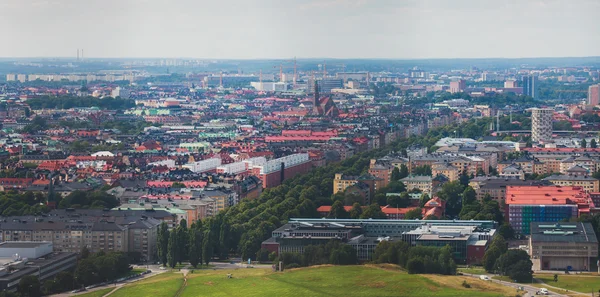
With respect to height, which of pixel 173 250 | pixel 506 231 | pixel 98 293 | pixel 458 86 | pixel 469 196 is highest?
pixel 469 196

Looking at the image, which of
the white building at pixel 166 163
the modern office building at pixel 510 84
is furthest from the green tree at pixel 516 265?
the modern office building at pixel 510 84

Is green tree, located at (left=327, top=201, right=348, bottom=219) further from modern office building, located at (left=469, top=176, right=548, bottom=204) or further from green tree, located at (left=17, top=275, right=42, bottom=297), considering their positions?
Result: green tree, located at (left=17, top=275, right=42, bottom=297)

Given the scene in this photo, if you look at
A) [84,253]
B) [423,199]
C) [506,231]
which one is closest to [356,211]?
[423,199]

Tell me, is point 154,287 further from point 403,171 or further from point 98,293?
point 403,171

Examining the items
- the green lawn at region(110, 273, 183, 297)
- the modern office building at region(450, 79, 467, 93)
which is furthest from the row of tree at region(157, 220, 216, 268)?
the modern office building at region(450, 79, 467, 93)

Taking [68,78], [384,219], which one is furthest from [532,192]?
[68,78]

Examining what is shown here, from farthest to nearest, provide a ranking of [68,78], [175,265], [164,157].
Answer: [68,78] → [164,157] → [175,265]

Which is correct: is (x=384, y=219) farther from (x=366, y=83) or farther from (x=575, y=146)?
(x=366, y=83)
